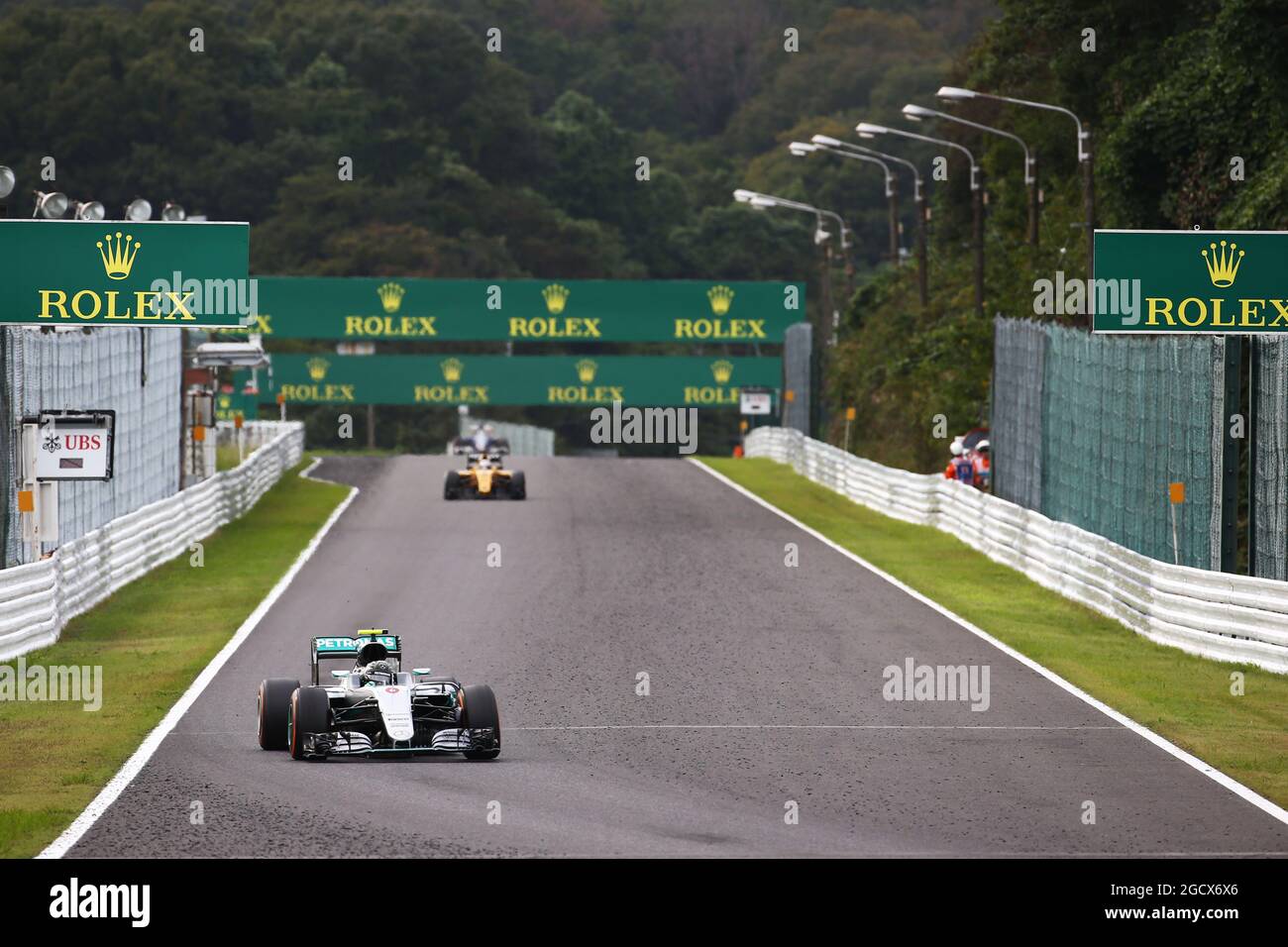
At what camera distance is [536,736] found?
1647 centimetres

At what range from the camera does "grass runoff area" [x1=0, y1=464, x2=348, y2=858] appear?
14172 mm

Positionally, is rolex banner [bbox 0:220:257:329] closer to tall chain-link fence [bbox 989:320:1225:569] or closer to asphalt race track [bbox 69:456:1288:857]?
asphalt race track [bbox 69:456:1288:857]

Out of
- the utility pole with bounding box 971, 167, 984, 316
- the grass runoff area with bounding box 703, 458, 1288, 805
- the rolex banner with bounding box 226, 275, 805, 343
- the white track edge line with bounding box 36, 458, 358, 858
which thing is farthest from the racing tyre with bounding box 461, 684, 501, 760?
the rolex banner with bounding box 226, 275, 805, 343

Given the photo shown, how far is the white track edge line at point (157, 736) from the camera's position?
12742 mm

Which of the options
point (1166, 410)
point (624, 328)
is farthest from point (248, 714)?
point (624, 328)

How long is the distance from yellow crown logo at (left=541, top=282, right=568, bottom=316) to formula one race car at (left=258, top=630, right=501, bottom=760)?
177 ft

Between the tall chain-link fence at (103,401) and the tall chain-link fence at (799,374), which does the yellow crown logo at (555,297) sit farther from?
the tall chain-link fence at (103,401)

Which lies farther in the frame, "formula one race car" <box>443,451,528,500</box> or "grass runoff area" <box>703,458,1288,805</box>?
"formula one race car" <box>443,451,528,500</box>

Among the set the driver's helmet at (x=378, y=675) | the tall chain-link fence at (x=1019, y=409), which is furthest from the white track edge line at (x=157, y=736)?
the tall chain-link fence at (x=1019, y=409)

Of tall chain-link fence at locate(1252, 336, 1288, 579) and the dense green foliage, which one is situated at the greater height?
the dense green foliage

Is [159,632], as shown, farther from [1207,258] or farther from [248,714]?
[1207,258]

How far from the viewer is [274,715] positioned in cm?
1553

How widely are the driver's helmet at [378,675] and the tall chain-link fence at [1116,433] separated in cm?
1093

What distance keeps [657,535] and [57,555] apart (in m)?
13.8
